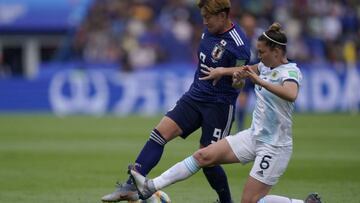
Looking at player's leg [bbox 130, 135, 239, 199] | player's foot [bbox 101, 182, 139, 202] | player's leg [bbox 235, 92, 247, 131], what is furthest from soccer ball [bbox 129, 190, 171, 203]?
player's leg [bbox 235, 92, 247, 131]

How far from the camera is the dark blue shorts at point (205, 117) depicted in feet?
33.0

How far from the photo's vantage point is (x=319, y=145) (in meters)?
18.3

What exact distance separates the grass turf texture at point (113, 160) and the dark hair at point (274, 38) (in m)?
2.68

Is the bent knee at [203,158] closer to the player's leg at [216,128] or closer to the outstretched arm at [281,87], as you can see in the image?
the player's leg at [216,128]

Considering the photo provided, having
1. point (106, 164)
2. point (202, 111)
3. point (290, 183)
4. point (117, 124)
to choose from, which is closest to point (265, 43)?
point (202, 111)

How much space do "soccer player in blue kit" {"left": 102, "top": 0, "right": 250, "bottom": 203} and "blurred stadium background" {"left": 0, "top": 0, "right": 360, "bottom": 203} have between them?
9.75ft

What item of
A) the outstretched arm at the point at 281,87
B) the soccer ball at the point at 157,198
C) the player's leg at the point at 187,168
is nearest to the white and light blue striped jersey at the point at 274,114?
the outstretched arm at the point at 281,87

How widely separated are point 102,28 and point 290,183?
21052 millimetres

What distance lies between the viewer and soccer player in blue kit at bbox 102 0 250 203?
9.97 metres

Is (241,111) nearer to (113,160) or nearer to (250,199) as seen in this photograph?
(113,160)

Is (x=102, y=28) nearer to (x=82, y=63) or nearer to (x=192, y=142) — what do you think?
(x=82, y=63)

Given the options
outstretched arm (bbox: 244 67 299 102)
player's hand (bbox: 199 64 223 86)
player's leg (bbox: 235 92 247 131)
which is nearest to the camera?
outstretched arm (bbox: 244 67 299 102)

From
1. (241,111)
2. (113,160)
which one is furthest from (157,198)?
(241,111)

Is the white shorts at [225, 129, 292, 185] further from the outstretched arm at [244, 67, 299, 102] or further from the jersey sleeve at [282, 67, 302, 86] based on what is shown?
the jersey sleeve at [282, 67, 302, 86]
